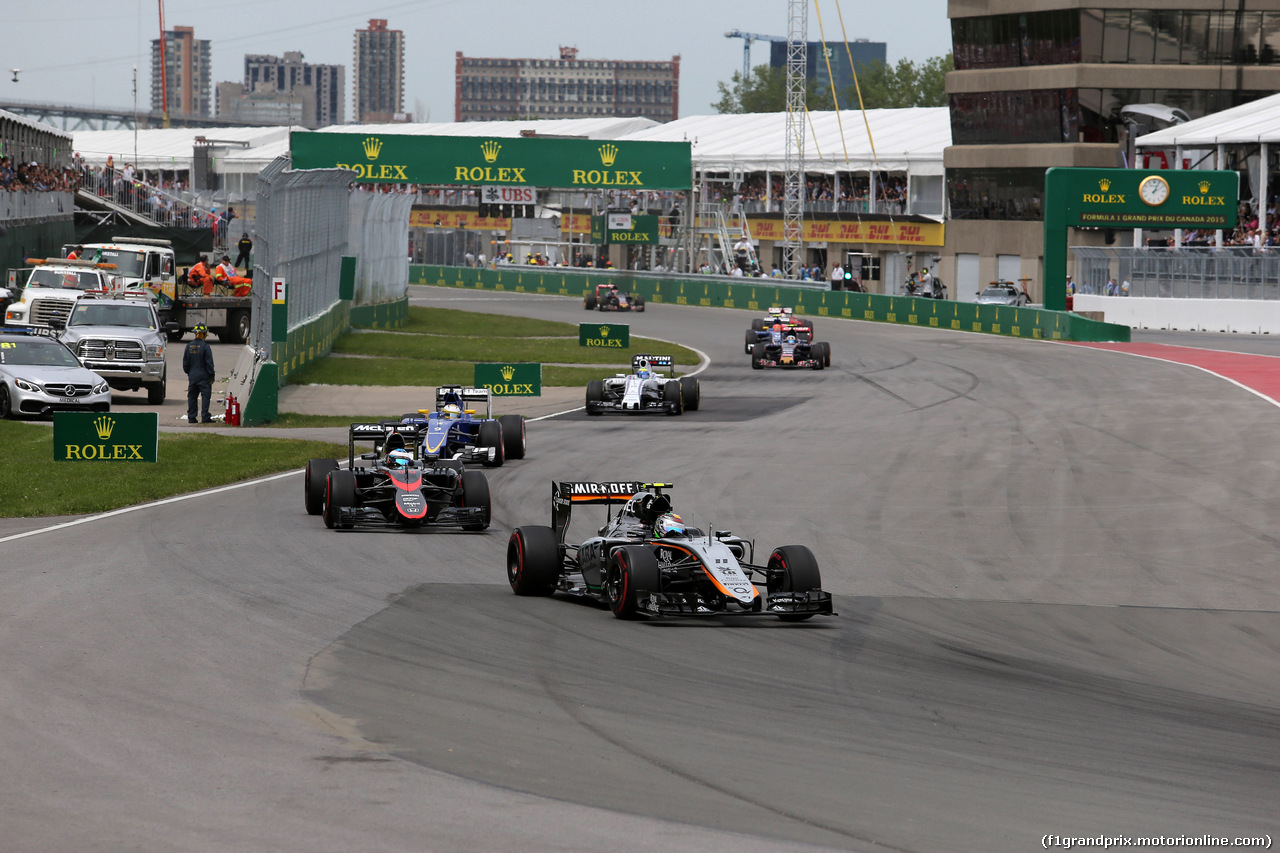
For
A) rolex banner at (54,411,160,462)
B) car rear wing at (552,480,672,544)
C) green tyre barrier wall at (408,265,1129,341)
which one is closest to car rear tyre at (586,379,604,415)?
rolex banner at (54,411,160,462)

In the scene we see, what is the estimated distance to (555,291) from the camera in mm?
76750

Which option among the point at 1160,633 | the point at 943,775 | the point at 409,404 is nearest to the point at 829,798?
the point at 943,775

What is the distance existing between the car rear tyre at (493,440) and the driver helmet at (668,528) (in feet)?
29.6

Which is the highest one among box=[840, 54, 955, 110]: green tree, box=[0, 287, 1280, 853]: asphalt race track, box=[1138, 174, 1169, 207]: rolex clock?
box=[840, 54, 955, 110]: green tree

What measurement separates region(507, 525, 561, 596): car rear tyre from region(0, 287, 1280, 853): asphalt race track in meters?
0.27

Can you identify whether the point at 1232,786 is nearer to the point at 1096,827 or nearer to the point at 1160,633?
the point at 1096,827

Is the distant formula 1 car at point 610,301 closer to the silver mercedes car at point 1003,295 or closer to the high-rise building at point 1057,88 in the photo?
the silver mercedes car at point 1003,295

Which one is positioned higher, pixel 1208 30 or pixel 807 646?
pixel 1208 30

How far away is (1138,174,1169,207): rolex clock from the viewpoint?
53.2m

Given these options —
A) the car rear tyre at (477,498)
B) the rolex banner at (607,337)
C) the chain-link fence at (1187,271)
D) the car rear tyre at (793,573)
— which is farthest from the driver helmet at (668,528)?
the chain-link fence at (1187,271)

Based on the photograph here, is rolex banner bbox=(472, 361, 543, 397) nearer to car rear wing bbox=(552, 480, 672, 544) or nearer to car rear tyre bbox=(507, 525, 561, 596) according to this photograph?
car rear wing bbox=(552, 480, 672, 544)

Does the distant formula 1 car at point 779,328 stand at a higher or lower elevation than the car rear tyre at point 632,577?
higher

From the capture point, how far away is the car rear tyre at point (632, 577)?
483 inches

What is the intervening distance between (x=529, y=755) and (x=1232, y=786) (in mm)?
3723
